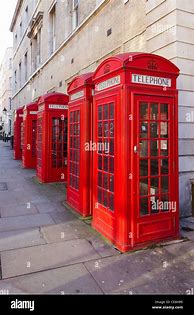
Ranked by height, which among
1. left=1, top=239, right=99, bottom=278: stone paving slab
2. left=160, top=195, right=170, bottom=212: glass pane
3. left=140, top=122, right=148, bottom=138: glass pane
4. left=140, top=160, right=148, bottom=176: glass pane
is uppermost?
left=140, top=122, right=148, bottom=138: glass pane

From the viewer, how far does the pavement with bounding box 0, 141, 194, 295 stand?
3.13m

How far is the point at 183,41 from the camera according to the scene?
18.4 ft

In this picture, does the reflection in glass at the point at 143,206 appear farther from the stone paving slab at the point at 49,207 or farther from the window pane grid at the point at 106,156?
the stone paving slab at the point at 49,207

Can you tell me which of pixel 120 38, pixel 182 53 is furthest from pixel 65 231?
pixel 120 38

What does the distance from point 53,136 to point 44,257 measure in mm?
6039

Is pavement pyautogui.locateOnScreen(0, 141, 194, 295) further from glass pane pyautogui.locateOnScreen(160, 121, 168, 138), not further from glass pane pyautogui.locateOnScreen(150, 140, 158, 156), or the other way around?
glass pane pyautogui.locateOnScreen(160, 121, 168, 138)

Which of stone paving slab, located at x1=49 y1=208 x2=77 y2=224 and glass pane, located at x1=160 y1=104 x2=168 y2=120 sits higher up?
glass pane, located at x1=160 y1=104 x2=168 y2=120

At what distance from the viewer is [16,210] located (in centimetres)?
620

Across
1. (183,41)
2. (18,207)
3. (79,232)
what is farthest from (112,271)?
(183,41)

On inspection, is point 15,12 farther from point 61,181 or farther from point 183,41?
point 183,41

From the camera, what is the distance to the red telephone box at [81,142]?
5672 millimetres

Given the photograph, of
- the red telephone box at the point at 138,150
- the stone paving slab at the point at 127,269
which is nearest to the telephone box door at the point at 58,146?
the red telephone box at the point at 138,150

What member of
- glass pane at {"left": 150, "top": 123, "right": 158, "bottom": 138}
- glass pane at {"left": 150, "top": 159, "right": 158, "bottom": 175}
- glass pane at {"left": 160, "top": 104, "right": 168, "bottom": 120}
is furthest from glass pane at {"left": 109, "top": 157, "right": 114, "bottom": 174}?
glass pane at {"left": 160, "top": 104, "right": 168, "bottom": 120}

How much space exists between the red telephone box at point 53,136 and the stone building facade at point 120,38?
78.0 inches
